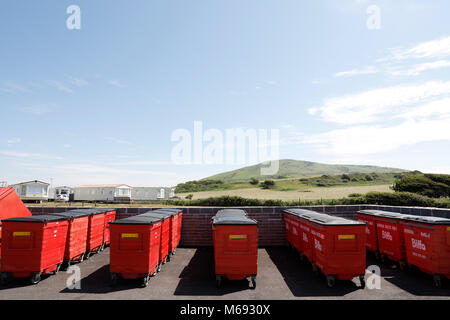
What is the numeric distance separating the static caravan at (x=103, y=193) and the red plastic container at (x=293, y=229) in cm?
3123

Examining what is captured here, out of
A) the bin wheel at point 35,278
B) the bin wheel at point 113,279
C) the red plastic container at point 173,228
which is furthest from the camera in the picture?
the red plastic container at point 173,228

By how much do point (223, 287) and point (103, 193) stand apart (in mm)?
34749

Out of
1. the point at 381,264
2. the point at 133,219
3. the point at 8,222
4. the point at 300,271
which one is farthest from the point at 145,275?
the point at 381,264

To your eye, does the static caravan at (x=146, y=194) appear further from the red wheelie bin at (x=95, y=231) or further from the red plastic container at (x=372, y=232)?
the red plastic container at (x=372, y=232)

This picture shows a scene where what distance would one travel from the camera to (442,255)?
693cm

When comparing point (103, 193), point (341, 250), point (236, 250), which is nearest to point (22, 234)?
point (236, 250)

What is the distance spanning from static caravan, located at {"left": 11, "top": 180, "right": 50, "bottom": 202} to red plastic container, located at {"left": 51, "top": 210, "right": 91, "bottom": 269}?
31.3 m

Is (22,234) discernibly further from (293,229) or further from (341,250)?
(293,229)

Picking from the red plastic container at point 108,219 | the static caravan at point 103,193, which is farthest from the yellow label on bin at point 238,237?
the static caravan at point 103,193

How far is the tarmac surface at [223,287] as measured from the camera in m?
6.15

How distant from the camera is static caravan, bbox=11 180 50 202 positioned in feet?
109

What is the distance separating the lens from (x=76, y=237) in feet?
29.1
